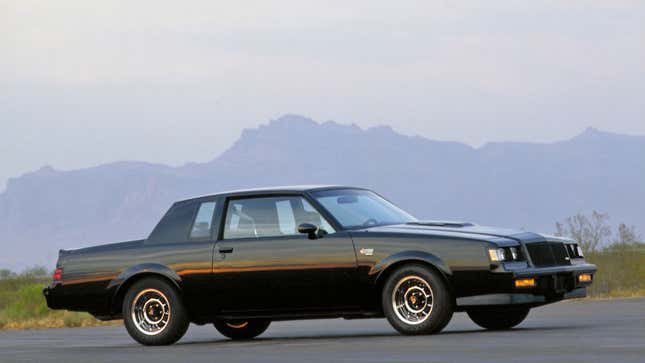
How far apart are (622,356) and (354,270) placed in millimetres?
4416

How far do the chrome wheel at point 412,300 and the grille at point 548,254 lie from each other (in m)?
1.21

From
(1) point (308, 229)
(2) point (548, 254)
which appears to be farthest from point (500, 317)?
(1) point (308, 229)

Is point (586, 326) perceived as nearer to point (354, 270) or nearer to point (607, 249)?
point (354, 270)

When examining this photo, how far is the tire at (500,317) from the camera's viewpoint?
16.9 meters

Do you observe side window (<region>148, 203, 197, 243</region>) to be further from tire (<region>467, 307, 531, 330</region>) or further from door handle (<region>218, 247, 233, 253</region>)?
tire (<region>467, 307, 531, 330</region>)

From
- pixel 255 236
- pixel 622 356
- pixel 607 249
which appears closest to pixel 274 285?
pixel 255 236

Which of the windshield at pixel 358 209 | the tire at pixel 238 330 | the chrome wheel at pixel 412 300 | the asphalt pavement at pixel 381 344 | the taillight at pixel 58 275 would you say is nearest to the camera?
the asphalt pavement at pixel 381 344

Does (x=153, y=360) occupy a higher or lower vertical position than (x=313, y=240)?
lower

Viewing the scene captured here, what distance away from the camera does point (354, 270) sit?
15.8 metres

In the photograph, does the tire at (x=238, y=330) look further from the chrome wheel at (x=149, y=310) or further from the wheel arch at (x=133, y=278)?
the wheel arch at (x=133, y=278)

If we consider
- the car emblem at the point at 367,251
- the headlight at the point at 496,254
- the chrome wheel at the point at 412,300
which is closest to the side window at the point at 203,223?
the car emblem at the point at 367,251

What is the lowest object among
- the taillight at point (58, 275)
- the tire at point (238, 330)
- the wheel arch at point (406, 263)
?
the tire at point (238, 330)

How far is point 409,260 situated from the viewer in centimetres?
1555

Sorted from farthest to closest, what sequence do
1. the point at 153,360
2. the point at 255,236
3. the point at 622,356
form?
the point at 255,236
the point at 153,360
the point at 622,356
